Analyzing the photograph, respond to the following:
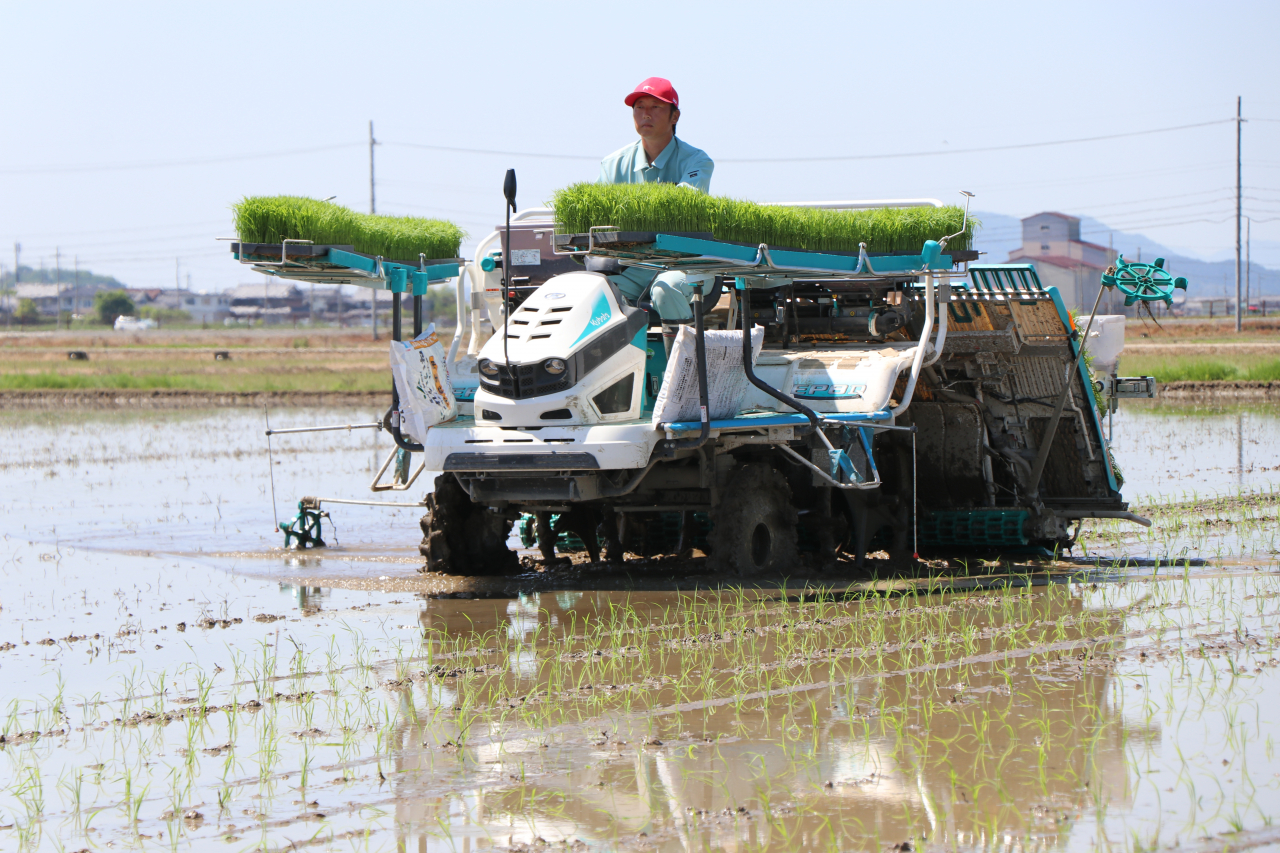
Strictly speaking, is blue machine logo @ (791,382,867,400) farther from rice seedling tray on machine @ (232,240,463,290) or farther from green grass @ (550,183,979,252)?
rice seedling tray on machine @ (232,240,463,290)

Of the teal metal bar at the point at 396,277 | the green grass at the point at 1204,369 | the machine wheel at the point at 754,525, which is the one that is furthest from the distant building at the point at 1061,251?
the teal metal bar at the point at 396,277

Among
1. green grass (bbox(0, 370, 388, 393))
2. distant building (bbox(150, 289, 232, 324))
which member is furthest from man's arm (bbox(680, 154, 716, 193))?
distant building (bbox(150, 289, 232, 324))

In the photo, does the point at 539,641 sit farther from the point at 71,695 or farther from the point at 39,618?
the point at 39,618

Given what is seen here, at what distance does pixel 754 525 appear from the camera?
8984mm

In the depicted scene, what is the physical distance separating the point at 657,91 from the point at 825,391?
2.21 metres

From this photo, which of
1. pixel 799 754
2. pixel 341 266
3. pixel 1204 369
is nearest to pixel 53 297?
pixel 1204 369

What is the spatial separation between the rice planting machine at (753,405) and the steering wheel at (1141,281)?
0.02m

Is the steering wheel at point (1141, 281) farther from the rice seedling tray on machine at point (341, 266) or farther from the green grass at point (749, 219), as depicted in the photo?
the rice seedling tray on machine at point (341, 266)

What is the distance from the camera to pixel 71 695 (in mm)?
6355

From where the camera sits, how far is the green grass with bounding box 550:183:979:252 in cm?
800

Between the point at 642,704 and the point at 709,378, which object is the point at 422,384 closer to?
the point at 709,378

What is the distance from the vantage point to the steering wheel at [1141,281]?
9.27m

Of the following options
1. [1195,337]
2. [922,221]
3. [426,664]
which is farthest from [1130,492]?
[1195,337]

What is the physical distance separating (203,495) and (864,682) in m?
10.3
